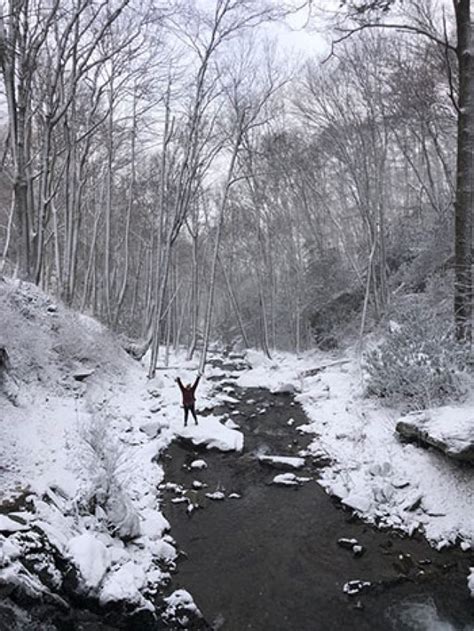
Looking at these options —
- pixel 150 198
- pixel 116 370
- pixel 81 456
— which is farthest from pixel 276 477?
pixel 150 198

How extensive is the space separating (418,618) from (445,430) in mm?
2607

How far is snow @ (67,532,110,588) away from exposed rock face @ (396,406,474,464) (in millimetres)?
4619

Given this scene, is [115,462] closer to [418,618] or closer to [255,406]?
[418,618]

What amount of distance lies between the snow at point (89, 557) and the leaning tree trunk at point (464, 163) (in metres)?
7.07

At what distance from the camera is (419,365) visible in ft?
25.9

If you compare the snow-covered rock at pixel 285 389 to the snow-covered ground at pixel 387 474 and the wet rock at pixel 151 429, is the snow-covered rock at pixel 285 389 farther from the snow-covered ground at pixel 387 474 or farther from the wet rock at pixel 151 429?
the wet rock at pixel 151 429

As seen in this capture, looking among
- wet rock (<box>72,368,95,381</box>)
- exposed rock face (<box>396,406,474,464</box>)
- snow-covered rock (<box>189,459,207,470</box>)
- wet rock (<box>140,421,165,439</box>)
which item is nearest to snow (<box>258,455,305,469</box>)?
snow-covered rock (<box>189,459,207,470</box>)

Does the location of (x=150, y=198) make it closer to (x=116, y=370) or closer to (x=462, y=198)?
(x=116, y=370)

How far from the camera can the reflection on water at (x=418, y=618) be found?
4090mm

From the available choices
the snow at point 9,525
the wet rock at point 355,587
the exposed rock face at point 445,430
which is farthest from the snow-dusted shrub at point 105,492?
the exposed rock face at point 445,430

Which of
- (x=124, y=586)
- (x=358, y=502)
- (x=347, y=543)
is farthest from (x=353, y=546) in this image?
(x=124, y=586)

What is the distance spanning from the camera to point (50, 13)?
384 inches

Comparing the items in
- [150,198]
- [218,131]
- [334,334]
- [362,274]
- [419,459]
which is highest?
[218,131]

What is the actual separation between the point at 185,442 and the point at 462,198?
7.33 m
